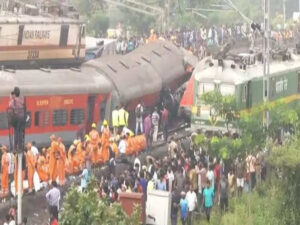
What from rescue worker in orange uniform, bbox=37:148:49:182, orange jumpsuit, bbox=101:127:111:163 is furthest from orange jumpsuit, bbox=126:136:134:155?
rescue worker in orange uniform, bbox=37:148:49:182

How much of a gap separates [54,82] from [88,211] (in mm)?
13344

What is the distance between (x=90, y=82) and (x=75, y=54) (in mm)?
5970

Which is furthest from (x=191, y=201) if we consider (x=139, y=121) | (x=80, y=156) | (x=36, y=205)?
(x=139, y=121)

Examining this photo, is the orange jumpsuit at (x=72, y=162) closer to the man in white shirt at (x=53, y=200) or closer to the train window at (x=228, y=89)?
the man in white shirt at (x=53, y=200)

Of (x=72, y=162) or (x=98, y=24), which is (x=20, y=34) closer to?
(x=72, y=162)

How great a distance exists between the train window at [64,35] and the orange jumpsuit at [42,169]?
35.0 ft

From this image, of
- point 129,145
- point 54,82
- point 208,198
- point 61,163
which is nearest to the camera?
point 208,198

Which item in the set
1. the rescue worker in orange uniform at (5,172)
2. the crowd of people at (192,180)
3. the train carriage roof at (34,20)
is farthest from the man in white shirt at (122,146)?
the train carriage roof at (34,20)

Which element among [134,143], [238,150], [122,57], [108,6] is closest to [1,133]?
[134,143]

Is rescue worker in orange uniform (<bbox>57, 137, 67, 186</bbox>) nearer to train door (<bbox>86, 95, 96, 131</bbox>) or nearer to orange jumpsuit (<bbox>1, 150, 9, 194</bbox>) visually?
orange jumpsuit (<bbox>1, 150, 9, 194</bbox>)

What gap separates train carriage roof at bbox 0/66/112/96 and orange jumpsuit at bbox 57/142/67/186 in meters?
3.24

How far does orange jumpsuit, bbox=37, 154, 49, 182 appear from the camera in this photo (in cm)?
1981

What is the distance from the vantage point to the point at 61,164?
20.2 m

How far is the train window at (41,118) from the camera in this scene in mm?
23188
